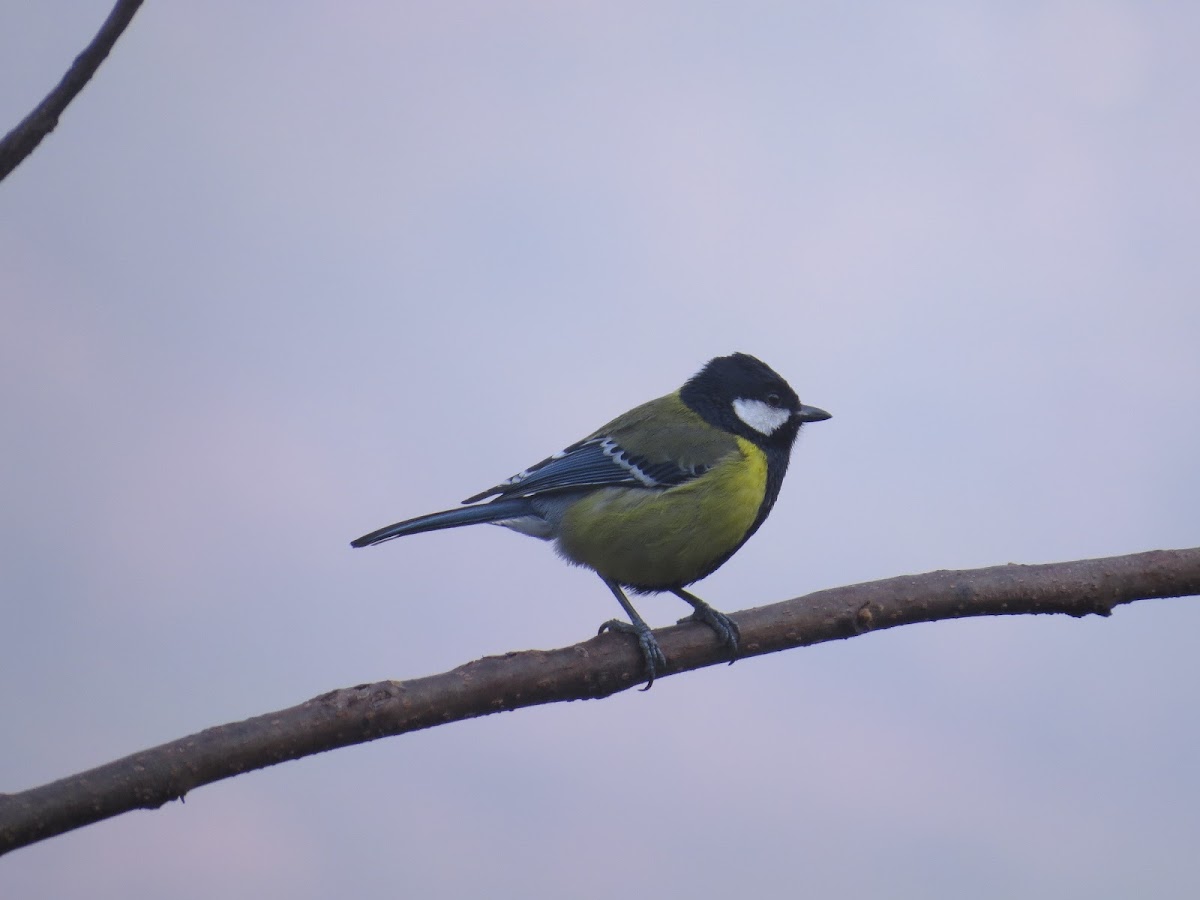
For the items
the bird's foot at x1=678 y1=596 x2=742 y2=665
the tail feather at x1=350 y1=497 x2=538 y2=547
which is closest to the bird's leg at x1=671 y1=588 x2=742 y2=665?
the bird's foot at x1=678 y1=596 x2=742 y2=665

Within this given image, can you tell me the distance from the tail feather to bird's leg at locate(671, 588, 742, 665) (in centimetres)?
35

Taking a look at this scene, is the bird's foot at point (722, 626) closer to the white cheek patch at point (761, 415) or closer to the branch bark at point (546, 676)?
the branch bark at point (546, 676)

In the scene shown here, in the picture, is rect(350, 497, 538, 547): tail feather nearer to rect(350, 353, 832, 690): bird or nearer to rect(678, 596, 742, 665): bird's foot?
rect(350, 353, 832, 690): bird

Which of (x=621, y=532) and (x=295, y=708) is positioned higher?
(x=621, y=532)

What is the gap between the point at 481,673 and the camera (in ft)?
4.66

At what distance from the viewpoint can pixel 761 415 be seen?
2070mm

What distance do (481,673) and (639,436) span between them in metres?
0.75

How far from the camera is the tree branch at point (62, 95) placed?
1.23 meters

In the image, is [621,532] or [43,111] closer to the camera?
[43,111]

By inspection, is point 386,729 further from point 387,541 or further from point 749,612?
point 749,612

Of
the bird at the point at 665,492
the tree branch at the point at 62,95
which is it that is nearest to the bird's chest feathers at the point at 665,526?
the bird at the point at 665,492

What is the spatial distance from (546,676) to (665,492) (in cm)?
52

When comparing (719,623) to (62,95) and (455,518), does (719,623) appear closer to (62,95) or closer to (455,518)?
(455,518)

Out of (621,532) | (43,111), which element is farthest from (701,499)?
(43,111)
